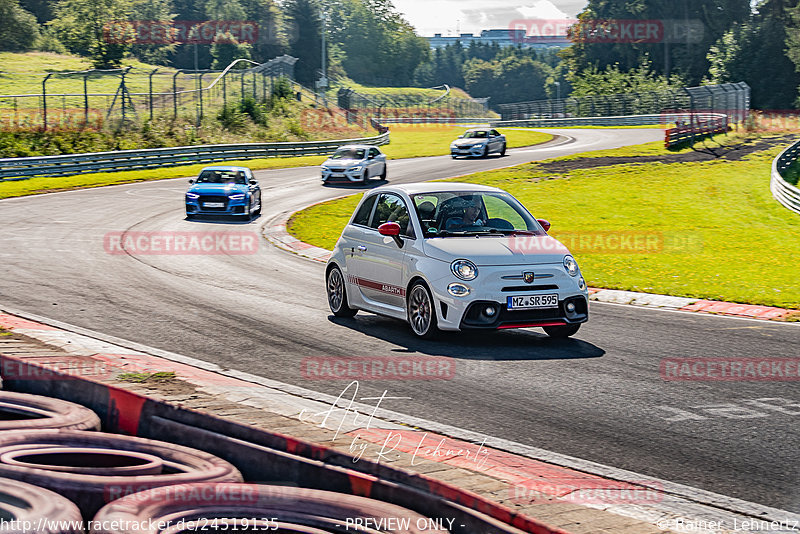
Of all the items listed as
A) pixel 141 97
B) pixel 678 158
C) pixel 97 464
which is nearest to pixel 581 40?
pixel 141 97

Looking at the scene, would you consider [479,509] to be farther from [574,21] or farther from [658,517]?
[574,21]

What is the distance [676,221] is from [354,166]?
15.6m

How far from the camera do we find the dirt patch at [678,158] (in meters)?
40.0

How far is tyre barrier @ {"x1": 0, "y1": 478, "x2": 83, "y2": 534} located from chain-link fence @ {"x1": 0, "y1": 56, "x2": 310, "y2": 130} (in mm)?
32843

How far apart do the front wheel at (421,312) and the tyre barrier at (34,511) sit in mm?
6413

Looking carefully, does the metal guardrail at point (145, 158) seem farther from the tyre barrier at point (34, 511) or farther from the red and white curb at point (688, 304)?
the tyre barrier at point (34, 511)

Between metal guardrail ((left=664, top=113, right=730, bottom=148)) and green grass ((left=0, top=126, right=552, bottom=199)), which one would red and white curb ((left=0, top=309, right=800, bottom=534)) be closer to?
green grass ((left=0, top=126, right=552, bottom=199))

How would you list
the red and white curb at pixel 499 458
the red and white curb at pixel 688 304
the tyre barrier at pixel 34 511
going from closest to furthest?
the tyre barrier at pixel 34 511, the red and white curb at pixel 499 458, the red and white curb at pixel 688 304

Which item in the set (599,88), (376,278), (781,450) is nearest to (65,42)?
(599,88)

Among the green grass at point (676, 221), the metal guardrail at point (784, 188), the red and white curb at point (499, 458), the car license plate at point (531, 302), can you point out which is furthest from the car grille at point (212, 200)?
the car license plate at point (531, 302)

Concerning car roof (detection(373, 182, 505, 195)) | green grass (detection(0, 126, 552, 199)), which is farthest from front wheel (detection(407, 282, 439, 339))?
green grass (detection(0, 126, 552, 199))

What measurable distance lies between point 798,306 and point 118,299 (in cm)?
965

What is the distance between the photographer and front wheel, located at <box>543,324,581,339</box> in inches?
432

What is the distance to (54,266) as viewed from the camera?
666 inches
